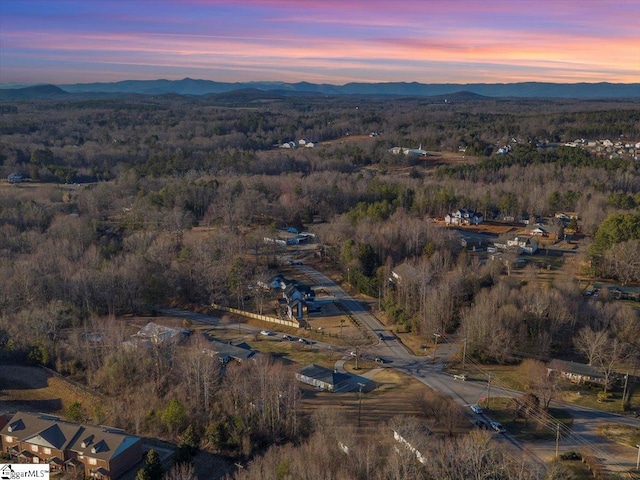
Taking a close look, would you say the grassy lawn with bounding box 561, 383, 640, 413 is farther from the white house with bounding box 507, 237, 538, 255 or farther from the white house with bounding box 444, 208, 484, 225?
the white house with bounding box 444, 208, 484, 225

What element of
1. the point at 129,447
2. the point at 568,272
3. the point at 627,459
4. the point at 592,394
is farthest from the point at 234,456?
the point at 568,272

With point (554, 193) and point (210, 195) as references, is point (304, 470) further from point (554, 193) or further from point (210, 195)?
point (554, 193)

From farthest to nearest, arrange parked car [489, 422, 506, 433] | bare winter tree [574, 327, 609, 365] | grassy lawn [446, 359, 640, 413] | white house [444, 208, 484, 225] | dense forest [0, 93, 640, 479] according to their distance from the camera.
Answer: white house [444, 208, 484, 225] < bare winter tree [574, 327, 609, 365] < grassy lawn [446, 359, 640, 413] < dense forest [0, 93, 640, 479] < parked car [489, 422, 506, 433]

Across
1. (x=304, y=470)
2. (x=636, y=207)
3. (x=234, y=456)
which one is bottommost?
(x=234, y=456)

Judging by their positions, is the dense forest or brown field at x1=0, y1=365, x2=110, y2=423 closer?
the dense forest

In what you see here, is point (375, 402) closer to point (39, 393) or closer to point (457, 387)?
point (457, 387)

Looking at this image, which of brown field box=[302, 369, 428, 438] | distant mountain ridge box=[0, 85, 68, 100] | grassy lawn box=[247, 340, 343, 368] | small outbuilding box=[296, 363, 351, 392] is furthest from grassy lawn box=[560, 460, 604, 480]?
distant mountain ridge box=[0, 85, 68, 100]

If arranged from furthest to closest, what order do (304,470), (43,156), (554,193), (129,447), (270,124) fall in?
(270,124)
(43,156)
(554,193)
(129,447)
(304,470)
